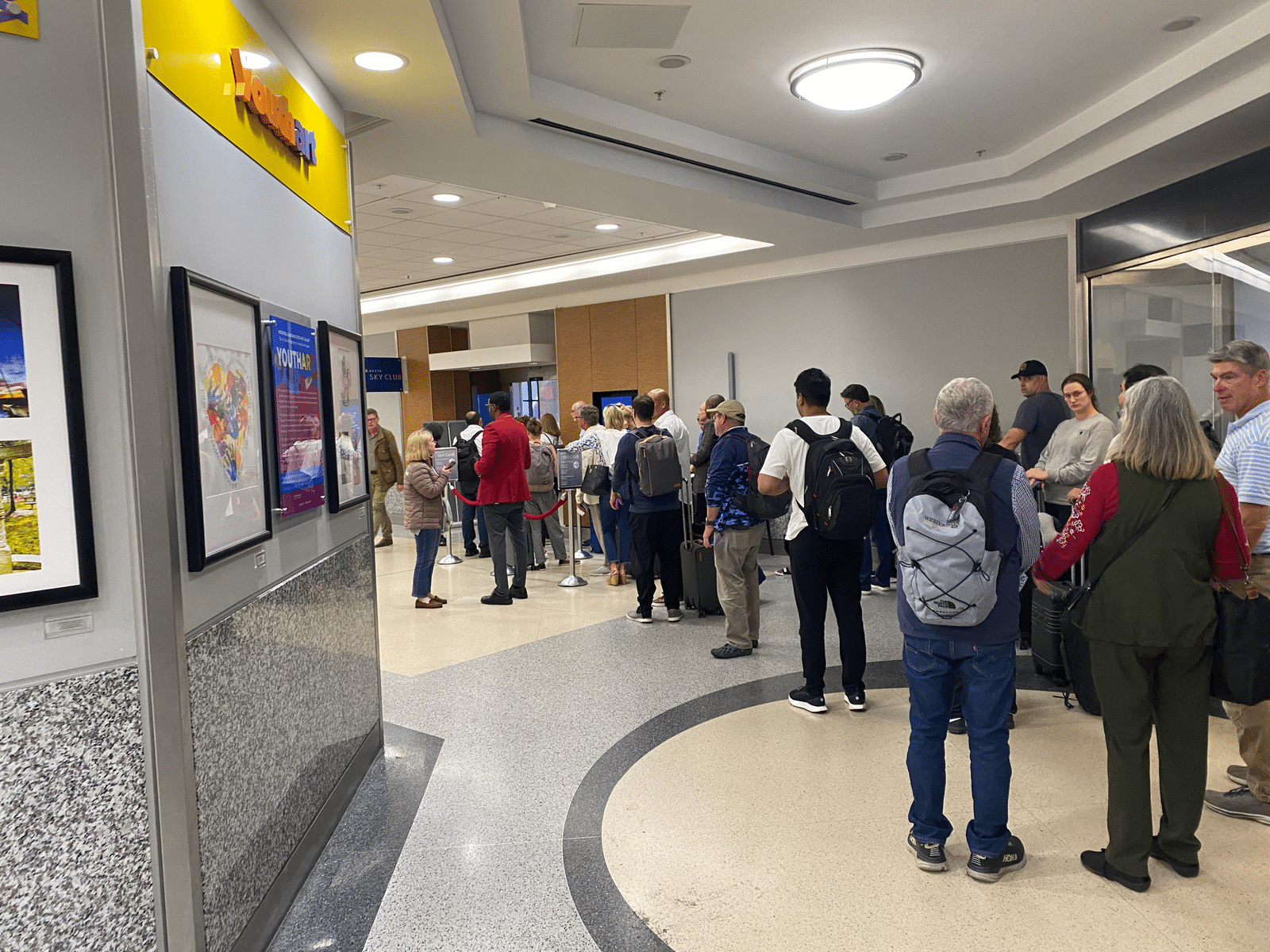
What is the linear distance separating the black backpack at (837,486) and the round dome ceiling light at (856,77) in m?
2.01

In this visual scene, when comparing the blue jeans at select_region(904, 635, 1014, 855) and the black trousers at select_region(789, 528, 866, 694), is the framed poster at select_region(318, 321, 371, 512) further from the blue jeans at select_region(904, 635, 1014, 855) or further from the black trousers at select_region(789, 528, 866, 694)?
the blue jeans at select_region(904, 635, 1014, 855)

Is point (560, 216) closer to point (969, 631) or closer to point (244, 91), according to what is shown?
point (244, 91)

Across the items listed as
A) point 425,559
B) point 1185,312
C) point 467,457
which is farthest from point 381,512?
point 1185,312

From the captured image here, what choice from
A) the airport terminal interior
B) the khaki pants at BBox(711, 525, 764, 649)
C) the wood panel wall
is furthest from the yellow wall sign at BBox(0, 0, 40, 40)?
the wood panel wall

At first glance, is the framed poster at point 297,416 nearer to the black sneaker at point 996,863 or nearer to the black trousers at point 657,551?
the black sneaker at point 996,863

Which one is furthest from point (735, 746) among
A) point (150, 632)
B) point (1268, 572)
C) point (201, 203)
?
point (201, 203)

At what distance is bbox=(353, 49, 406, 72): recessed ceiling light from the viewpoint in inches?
134

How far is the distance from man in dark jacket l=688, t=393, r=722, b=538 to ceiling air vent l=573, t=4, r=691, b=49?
2.27 m

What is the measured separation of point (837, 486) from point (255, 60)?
9.09ft

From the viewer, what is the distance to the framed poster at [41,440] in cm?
173

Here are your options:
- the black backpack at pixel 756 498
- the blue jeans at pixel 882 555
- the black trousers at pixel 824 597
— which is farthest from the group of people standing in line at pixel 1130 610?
the blue jeans at pixel 882 555

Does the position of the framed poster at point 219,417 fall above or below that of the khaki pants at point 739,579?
above

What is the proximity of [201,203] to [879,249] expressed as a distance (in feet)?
24.4

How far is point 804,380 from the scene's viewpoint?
397 cm
